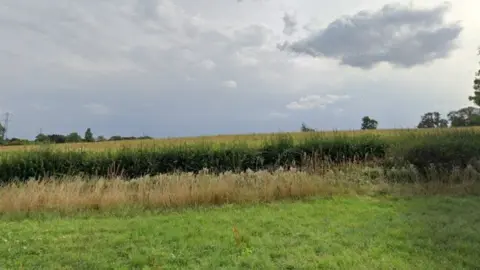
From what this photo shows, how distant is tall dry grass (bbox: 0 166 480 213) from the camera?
7.94m

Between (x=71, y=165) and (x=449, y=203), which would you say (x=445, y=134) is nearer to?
(x=449, y=203)

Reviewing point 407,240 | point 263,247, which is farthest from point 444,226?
point 263,247

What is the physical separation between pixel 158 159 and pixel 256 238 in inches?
429

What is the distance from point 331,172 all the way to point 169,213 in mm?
5073

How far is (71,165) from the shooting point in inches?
595

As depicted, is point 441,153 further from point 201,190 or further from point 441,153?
point 201,190

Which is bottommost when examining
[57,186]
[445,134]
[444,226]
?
[444,226]

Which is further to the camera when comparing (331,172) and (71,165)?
(71,165)

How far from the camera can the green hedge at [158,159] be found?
1500 cm

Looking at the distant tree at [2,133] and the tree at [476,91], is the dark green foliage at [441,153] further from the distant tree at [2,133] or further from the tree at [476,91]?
the distant tree at [2,133]

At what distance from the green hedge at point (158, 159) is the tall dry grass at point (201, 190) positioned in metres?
5.27

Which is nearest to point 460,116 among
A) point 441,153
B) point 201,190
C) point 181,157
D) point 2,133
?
point 441,153

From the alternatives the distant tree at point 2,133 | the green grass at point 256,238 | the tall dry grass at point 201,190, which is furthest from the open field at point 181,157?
the distant tree at point 2,133

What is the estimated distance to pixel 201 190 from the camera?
830 cm
